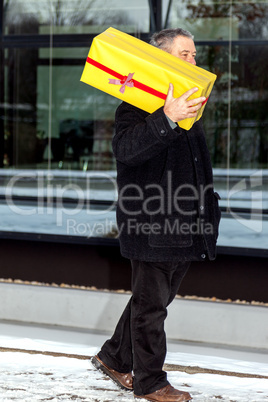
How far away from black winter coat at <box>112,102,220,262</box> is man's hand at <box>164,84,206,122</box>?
6.4 inches

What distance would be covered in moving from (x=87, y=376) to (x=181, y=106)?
1.58 m

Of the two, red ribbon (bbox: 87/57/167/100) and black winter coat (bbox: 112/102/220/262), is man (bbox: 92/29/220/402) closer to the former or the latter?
black winter coat (bbox: 112/102/220/262)

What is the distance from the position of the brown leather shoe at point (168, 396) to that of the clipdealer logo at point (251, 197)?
5.61m

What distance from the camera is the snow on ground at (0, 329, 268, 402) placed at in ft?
11.5

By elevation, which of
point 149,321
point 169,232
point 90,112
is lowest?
point 149,321

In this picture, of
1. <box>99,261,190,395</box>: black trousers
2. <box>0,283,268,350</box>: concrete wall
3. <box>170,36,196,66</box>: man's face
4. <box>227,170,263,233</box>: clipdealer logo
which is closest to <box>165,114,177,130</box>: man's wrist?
<box>170,36,196,66</box>: man's face

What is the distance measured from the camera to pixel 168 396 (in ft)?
11.1

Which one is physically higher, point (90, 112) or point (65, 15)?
point (65, 15)

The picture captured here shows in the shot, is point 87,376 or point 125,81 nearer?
point 125,81

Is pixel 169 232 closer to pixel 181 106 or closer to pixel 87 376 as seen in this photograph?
pixel 181 106

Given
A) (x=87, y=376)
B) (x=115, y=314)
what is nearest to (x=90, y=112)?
(x=115, y=314)

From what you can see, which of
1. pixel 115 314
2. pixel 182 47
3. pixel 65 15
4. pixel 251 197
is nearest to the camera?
pixel 182 47

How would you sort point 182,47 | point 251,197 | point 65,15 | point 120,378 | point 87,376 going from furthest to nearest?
1. point 65,15
2. point 251,197
3. point 87,376
4. point 120,378
5. point 182,47

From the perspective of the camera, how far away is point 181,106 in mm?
3021
